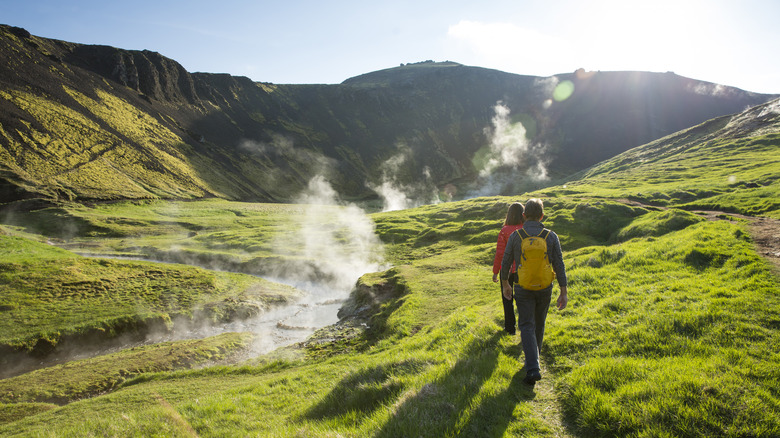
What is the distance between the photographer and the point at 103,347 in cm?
2069

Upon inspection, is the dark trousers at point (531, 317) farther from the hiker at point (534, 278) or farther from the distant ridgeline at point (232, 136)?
the distant ridgeline at point (232, 136)

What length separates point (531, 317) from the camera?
706cm

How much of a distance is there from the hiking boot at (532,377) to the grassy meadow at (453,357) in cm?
20

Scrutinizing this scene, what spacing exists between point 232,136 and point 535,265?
505 feet

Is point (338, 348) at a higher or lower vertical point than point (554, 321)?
lower

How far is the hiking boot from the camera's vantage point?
21.5 ft

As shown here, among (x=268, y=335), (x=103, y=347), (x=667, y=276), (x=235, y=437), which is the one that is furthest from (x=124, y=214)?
(x=667, y=276)

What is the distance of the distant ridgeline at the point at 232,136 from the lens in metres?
79.1

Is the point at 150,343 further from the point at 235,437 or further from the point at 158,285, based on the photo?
the point at 235,437

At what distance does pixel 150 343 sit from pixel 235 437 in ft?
62.2

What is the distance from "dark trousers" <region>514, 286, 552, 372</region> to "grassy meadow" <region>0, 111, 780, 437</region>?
0.60 m

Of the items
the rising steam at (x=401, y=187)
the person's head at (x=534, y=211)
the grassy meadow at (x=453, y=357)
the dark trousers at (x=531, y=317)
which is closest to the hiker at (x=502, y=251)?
the grassy meadow at (x=453, y=357)

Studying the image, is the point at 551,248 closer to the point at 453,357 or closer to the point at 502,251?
the point at 502,251

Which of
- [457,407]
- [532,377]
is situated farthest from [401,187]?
[457,407]
